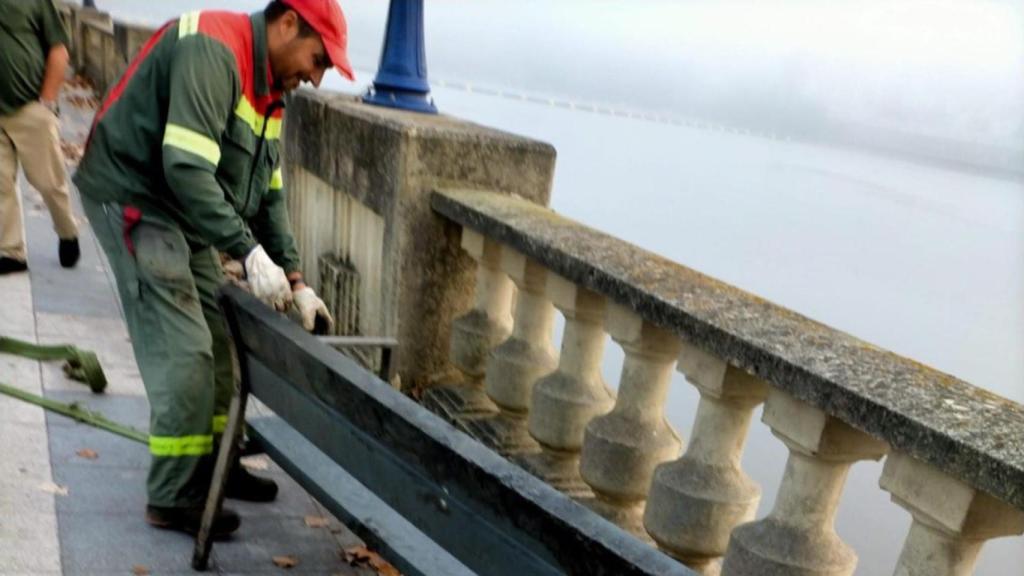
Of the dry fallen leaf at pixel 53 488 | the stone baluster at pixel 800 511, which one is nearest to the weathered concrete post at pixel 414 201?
the dry fallen leaf at pixel 53 488

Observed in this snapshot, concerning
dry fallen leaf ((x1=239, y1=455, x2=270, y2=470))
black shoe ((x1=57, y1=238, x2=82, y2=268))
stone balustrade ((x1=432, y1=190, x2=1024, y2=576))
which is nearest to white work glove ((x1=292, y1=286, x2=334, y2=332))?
stone balustrade ((x1=432, y1=190, x2=1024, y2=576))

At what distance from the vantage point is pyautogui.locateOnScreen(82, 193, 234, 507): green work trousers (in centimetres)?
302

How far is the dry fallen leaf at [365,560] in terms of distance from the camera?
3.30 metres

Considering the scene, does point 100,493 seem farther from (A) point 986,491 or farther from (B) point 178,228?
(A) point 986,491

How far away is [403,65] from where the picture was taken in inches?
204

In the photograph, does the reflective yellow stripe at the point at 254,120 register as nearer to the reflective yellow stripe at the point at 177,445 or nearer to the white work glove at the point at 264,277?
the white work glove at the point at 264,277

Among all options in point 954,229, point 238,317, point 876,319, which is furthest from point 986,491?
point 954,229

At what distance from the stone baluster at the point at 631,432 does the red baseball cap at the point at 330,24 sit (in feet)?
4.12

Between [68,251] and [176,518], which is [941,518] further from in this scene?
[68,251]

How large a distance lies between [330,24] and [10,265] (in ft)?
12.3

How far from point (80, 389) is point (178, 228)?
5.25 feet

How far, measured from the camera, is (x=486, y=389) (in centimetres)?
384

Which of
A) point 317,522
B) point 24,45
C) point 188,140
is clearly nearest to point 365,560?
point 317,522

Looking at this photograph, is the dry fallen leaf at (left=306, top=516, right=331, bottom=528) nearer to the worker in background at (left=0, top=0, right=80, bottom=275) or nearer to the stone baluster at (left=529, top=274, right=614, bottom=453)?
the stone baluster at (left=529, top=274, right=614, bottom=453)
